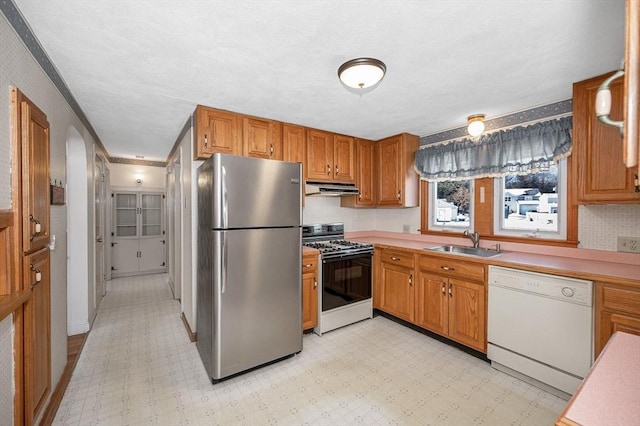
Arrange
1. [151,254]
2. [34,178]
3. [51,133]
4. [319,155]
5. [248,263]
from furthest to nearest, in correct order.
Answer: [151,254], [319,155], [248,263], [51,133], [34,178]

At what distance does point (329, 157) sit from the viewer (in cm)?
349

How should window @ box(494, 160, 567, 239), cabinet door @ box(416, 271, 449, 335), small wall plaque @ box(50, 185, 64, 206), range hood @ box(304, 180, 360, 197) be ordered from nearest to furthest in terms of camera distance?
1. small wall plaque @ box(50, 185, 64, 206)
2. window @ box(494, 160, 567, 239)
3. cabinet door @ box(416, 271, 449, 335)
4. range hood @ box(304, 180, 360, 197)

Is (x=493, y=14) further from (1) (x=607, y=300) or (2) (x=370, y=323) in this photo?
(2) (x=370, y=323)

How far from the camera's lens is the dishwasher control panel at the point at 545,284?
1917mm

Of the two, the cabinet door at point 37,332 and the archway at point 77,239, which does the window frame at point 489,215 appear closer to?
the cabinet door at point 37,332

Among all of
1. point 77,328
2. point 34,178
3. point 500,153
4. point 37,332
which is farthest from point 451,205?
point 77,328

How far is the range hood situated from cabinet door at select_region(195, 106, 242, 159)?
0.90 m

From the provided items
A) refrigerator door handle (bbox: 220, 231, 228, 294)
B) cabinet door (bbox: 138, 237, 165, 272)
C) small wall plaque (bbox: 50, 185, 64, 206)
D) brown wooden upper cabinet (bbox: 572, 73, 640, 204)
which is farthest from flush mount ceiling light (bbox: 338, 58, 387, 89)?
cabinet door (bbox: 138, 237, 165, 272)

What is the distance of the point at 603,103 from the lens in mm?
748

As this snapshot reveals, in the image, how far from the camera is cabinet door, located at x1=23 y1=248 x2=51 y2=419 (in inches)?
57.9

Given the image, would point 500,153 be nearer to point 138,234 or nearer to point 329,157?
point 329,157

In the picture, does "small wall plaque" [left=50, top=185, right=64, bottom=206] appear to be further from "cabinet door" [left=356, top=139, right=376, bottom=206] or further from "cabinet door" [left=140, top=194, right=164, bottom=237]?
"cabinet door" [left=140, top=194, right=164, bottom=237]

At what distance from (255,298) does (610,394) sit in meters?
2.04

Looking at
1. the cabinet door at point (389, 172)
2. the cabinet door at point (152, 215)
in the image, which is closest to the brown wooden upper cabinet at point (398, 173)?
the cabinet door at point (389, 172)
